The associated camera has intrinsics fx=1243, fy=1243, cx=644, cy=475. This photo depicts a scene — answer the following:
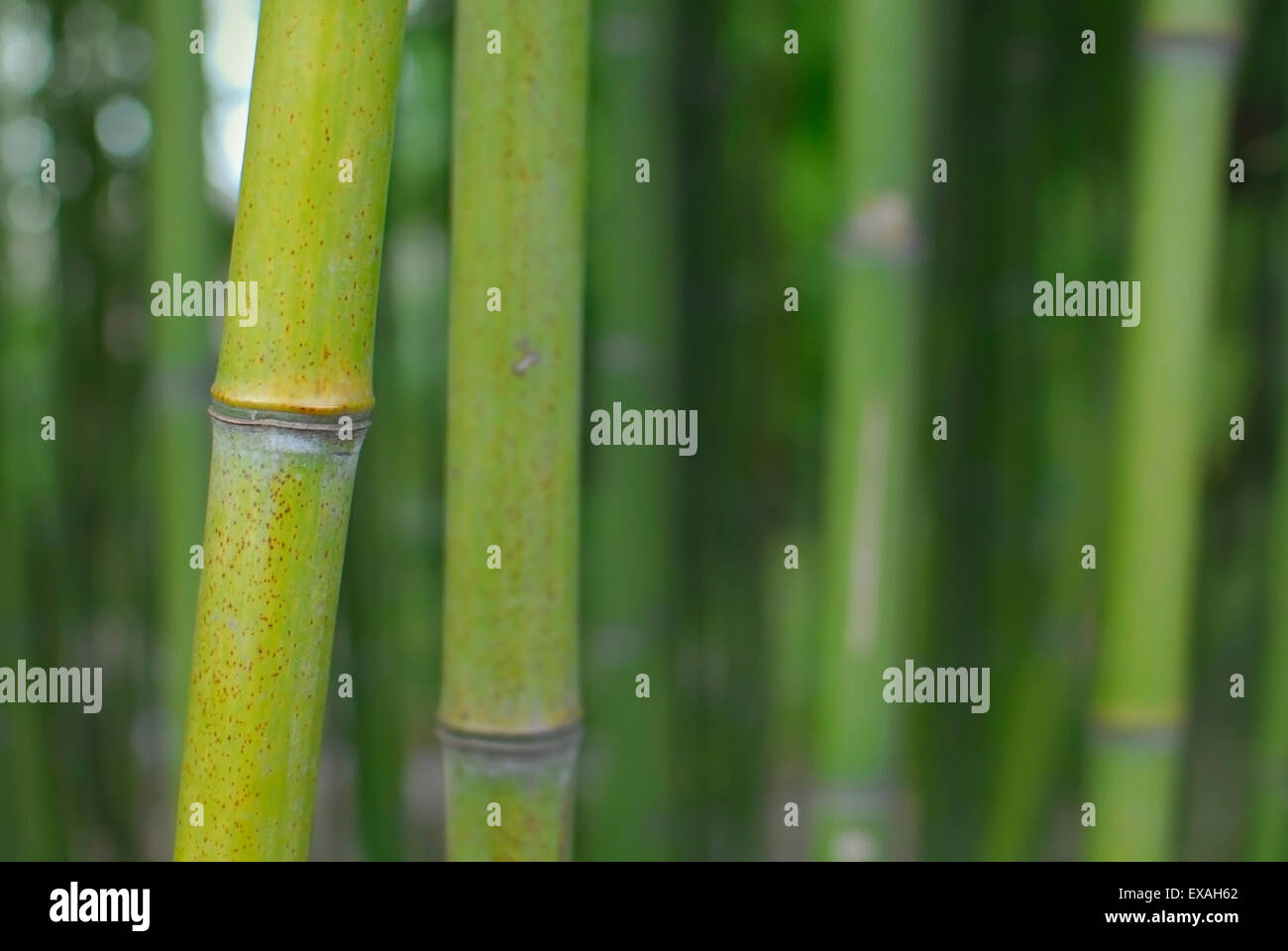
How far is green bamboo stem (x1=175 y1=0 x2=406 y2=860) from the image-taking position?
0.34m

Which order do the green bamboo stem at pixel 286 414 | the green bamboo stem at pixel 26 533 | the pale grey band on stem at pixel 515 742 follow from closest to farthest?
the green bamboo stem at pixel 286 414
the pale grey band on stem at pixel 515 742
the green bamboo stem at pixel 26 533

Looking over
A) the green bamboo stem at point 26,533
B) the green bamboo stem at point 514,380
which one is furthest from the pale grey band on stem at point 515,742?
the green bamboo stem at point 26,533

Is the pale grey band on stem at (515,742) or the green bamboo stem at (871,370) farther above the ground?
the green bamboo stem at (871,370)

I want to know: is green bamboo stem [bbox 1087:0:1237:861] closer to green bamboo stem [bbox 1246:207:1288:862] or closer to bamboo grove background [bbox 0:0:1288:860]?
bamboo grove background [bbox 0:0:1288:860]

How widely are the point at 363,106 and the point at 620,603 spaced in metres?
0.38

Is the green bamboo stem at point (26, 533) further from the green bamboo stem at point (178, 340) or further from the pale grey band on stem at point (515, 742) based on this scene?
the pale grey band on stem at point (515, 742)

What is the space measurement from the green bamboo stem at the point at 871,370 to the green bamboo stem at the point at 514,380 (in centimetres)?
11

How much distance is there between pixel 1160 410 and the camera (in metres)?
0.49

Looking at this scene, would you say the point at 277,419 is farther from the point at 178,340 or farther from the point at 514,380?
the point at 178,340

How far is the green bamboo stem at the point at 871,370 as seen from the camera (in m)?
0.48

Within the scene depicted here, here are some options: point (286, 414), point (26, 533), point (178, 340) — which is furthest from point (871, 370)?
point (26, 533)

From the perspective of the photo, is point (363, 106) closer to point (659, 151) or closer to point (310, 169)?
point (310, 169)

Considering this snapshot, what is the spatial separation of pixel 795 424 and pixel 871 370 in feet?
1.78

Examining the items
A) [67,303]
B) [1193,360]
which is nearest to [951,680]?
[1193,360]
